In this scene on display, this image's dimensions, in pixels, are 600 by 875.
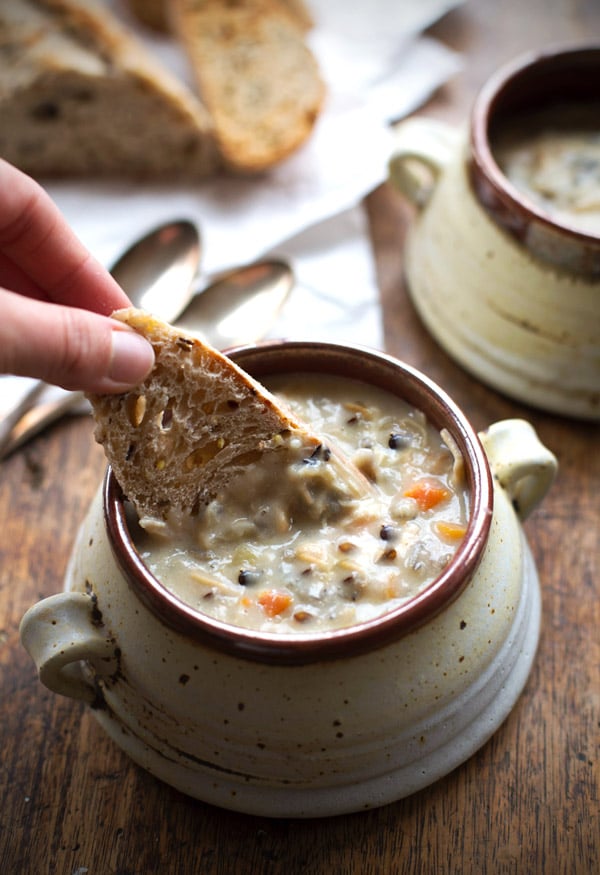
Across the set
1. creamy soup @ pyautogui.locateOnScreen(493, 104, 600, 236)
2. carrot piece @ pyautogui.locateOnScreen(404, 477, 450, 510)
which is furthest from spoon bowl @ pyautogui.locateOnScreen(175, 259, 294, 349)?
carrot piece @ pyautogui.locateOnScreen(404, 477, 450, 510)

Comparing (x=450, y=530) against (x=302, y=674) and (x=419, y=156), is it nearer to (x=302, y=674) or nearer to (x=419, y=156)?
(x=302, y=674)

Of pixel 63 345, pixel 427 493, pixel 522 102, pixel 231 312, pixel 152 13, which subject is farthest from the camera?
pixel 152 13

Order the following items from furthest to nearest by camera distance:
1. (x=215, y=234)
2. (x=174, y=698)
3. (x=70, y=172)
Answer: (x=70, y=172) → (x=215, y=234) → (x=174, y=698)

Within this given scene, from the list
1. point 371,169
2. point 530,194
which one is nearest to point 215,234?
point 371,169

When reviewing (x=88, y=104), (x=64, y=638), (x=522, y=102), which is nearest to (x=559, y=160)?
(x=522, y=102)

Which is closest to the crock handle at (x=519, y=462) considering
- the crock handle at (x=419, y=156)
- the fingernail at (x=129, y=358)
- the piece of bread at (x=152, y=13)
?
the fingernail at (x=129, y=358)

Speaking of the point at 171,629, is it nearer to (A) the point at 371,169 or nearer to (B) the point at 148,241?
(B) the point at 148,241
